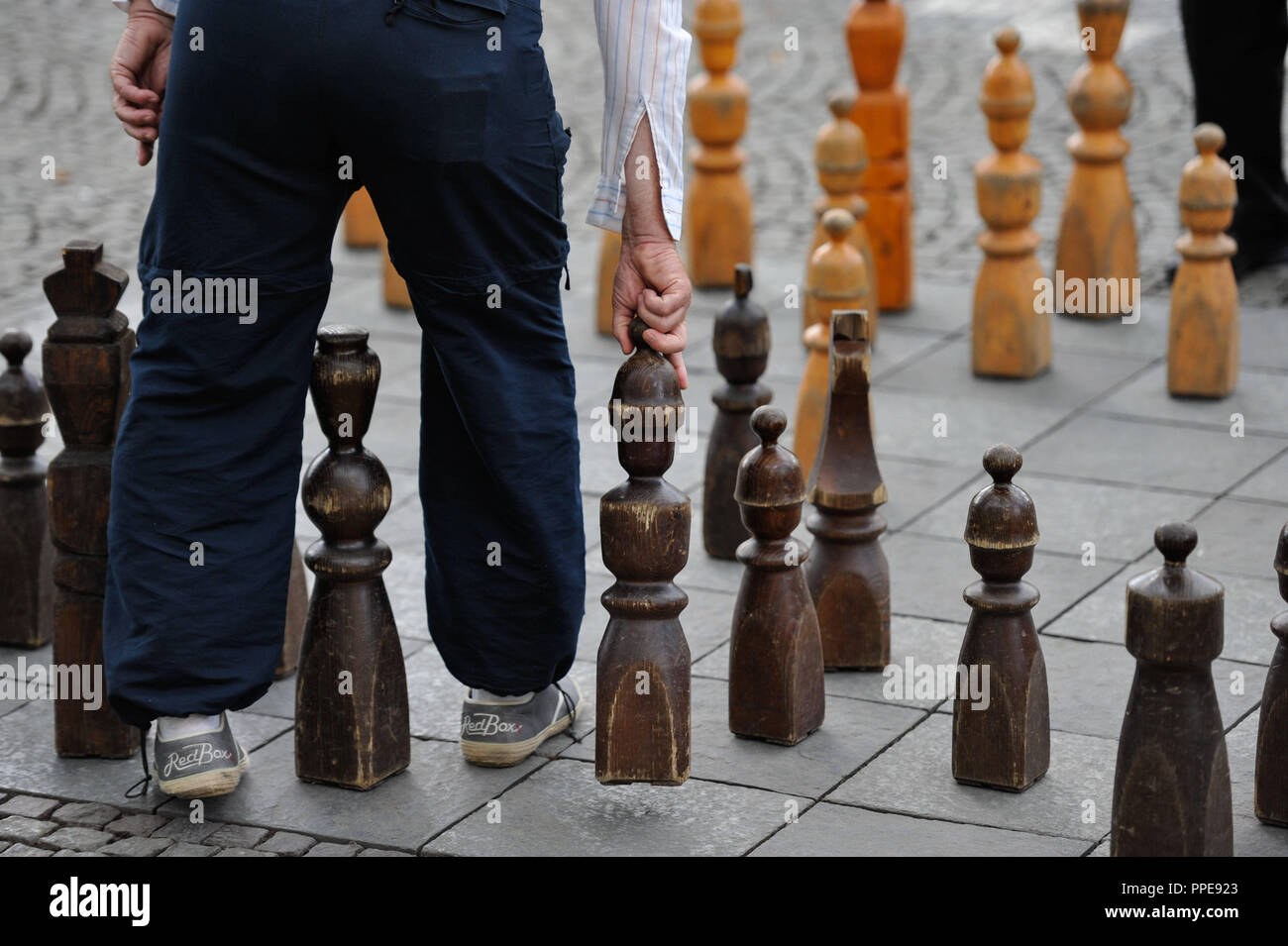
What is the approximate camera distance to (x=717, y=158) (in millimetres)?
6266

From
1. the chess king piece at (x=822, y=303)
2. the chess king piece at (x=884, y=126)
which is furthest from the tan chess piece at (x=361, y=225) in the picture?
the chess king piece at (x=822, y=303)

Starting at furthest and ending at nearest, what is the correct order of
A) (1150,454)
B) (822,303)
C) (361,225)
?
(361,225), (1150,454), (822,303)

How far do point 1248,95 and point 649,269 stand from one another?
3726 mm

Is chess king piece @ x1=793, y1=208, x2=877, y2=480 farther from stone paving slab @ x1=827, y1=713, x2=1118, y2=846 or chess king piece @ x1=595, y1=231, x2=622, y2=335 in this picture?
stone paving slab @ x1=827, y1=713, x2=1118, y2=846

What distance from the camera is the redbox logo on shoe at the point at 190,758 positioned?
3059 mm

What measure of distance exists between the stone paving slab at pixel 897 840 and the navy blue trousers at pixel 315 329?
1.79 feet

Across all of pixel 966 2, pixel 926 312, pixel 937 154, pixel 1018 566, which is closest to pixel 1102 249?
pixel 926 312

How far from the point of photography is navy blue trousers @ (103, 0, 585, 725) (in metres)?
2.77

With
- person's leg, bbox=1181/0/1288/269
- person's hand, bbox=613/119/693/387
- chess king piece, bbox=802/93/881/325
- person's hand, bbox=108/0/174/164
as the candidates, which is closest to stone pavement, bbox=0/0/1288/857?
person's leg, bbox=1181/0/1288/269

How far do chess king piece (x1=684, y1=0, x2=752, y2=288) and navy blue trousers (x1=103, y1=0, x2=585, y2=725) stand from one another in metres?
3.15

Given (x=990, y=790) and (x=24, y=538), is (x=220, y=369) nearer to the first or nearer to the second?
(x=24, y=538)

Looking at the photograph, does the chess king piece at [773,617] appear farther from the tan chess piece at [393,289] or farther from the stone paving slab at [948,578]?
the tan chess piece at [393,289]

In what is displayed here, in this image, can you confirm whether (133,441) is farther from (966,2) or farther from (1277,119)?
(966,2)
